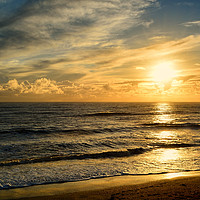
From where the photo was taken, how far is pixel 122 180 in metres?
8.20

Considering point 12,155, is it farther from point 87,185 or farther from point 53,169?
point 87,185

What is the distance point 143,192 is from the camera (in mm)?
6504

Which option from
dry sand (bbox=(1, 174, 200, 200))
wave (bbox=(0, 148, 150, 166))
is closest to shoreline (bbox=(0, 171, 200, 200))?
dry sand (bbox=(1, 174, 200, 200))

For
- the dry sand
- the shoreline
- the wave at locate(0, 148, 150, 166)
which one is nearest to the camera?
the dry sand

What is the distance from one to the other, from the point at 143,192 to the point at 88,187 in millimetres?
2291

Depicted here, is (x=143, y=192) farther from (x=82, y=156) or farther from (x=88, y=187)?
(x=82, y=156)

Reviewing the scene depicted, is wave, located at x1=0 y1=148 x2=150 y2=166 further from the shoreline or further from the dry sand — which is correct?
the dry sand

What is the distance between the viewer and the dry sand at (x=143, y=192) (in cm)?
614

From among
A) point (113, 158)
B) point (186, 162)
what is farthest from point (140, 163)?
point (186, 162)

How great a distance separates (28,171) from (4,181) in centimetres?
153

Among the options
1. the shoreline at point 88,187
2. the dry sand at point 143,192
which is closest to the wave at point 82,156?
the shoreline at point 88,187

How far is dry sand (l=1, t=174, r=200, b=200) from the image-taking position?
6.14 m

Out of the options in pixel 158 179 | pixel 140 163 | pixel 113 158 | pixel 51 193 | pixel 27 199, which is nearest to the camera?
pixel 27 199

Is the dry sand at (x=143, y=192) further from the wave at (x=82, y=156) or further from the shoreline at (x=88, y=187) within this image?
the wave at (x=82, y=156)
